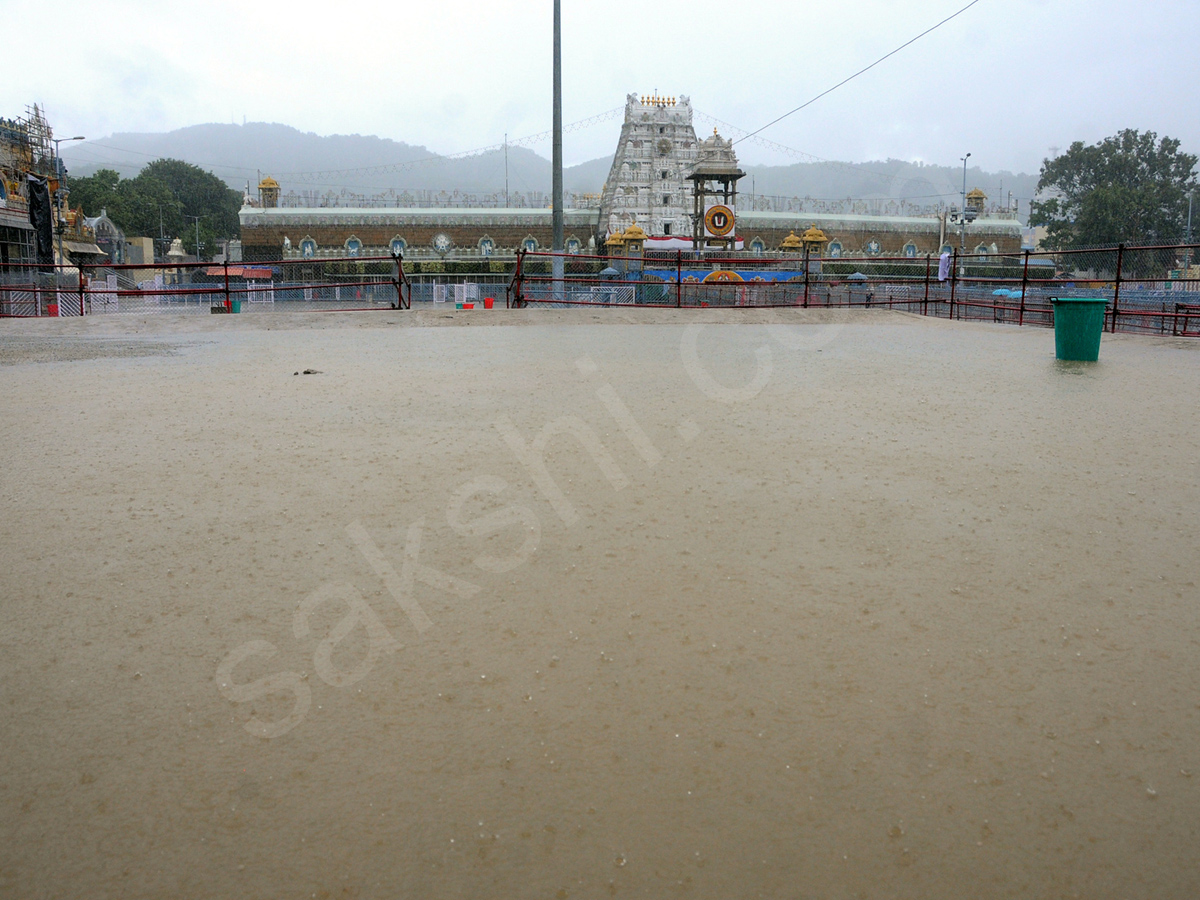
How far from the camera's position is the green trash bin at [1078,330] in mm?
7637

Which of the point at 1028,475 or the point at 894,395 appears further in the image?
the point at 894,395

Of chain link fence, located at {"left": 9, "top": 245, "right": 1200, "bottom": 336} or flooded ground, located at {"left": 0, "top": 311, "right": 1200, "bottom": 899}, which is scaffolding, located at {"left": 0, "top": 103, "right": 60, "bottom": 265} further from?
flooded ground, located at {"left": 0, "top": 311, "right": 1200, "bottom": 899}

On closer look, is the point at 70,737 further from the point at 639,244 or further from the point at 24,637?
the point at 639,244

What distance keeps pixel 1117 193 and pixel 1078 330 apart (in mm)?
69378

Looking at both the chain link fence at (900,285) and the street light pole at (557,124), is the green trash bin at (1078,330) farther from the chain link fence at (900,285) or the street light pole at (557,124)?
the street light pole at (557,124)

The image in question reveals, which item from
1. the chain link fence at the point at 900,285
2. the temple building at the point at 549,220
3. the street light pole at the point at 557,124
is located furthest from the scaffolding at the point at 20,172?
the street light pole at the point at 557,124

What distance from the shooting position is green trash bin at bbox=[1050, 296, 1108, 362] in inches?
301

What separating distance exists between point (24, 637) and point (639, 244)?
43307mm

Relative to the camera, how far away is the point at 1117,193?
213ft

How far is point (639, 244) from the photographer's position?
43.8 m

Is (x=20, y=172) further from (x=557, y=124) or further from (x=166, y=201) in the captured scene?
(x=557, y=124)

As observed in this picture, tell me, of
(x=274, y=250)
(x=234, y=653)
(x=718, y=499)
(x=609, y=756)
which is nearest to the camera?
(x=609, y=756)

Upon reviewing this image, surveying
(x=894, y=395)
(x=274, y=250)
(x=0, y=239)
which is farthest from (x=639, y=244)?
(x=894, y=395)

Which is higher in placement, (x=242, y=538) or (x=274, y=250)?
(x=274, y=250)
